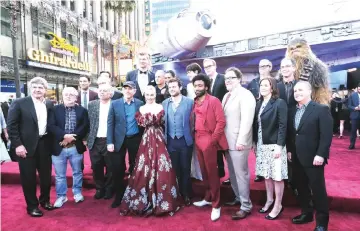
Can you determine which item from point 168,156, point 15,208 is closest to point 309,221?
point 168,156

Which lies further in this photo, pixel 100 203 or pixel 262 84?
pixel 100 203

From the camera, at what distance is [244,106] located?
266 cm

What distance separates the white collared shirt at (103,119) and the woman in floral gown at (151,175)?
564mm

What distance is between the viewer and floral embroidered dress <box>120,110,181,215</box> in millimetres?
2893

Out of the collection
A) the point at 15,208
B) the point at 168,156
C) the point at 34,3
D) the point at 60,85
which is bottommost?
the point at 15,208

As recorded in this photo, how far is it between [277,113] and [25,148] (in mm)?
2746

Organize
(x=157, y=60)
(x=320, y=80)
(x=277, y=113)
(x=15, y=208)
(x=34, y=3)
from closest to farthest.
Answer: (x=277, y=113) → (x=320, y=80) → (x=15, y=208) → (x=157, y=60) → (x=34, y=3)

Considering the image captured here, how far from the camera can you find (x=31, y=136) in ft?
9.41

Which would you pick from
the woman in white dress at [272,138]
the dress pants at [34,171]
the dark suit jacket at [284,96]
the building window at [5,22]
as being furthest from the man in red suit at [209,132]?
the building window at [5,22]

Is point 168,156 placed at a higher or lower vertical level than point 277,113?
lower

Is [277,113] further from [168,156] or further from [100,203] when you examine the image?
[100,203]

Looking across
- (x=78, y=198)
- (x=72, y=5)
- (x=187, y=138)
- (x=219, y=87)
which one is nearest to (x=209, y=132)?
(x=187, y=138)

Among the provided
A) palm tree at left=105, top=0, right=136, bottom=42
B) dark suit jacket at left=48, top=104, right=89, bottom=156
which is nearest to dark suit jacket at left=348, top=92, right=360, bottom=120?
dark suit jacket at left=48, top=104, right=89, bottom=156

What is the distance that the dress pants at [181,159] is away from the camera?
2.95 metres
